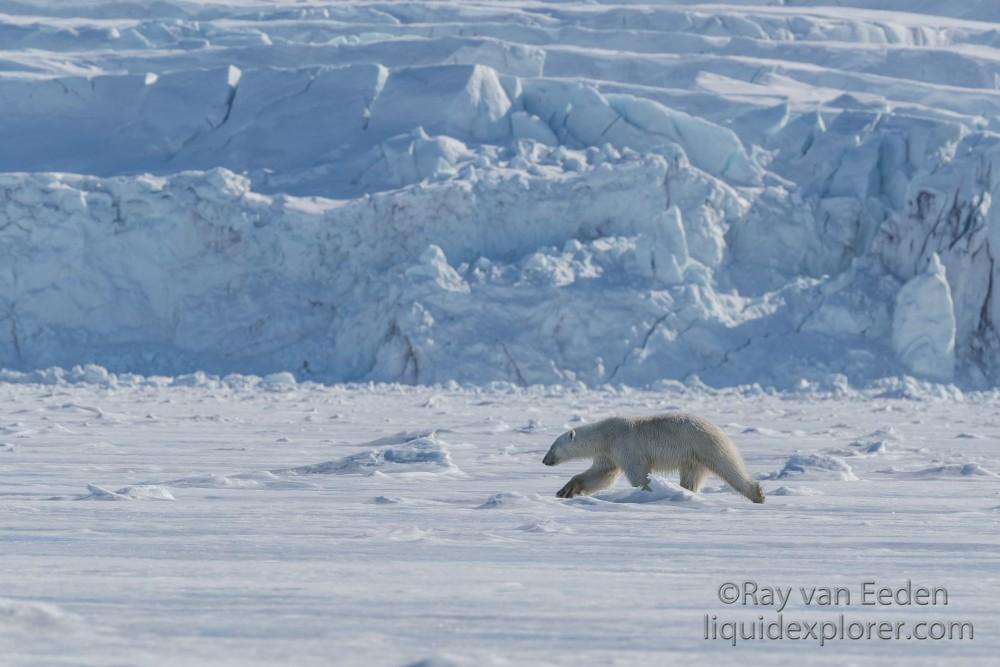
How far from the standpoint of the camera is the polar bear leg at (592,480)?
4449 millimetres

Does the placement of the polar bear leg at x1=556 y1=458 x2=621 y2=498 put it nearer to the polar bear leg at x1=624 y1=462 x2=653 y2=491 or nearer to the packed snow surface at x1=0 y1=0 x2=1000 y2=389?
the polar bear leg at x1=624 y1=462 x2=653 y2=491

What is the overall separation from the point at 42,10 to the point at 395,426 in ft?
88.7

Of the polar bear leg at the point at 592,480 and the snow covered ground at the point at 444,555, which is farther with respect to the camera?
the polar bear leg at the point at 592,480

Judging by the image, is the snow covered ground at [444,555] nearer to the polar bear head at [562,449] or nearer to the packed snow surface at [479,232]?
the polar bear head at [562,449]

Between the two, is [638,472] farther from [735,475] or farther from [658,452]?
[735,475]

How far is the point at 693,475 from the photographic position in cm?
470

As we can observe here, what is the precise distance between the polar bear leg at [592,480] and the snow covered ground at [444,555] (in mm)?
172

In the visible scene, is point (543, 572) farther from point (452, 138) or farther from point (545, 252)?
point (452, 138)

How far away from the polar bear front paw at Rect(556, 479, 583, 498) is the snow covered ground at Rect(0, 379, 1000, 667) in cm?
16

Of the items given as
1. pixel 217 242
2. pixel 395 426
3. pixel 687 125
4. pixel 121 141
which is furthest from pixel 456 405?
pixel 121 141

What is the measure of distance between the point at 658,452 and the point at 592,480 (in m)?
0.25

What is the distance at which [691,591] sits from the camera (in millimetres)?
2557

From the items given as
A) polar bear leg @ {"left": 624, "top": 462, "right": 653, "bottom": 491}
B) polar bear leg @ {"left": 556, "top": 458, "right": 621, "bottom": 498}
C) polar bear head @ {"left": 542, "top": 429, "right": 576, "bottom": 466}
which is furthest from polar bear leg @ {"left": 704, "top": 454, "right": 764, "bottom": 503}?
polar bear head @ {"left": 542, "top": 429, "right": 576, "bottom": 466}

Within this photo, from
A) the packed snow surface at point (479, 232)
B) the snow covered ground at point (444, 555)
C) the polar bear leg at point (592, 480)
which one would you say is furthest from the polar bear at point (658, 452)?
the packed snow surface at point (479, 232)
